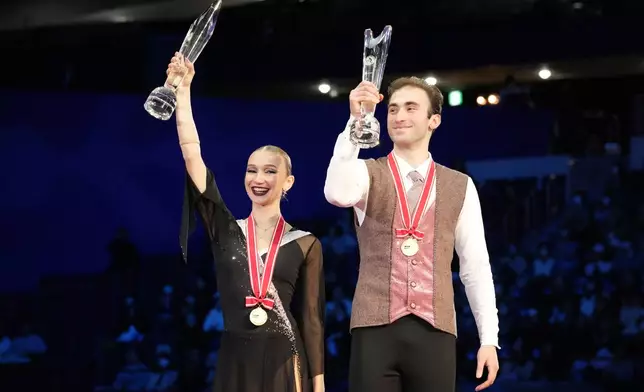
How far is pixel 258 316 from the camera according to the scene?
8.92 ft

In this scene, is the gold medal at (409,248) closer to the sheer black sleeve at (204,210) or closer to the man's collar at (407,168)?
the man's collar at (407,168)

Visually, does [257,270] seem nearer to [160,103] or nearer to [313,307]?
[313,307]

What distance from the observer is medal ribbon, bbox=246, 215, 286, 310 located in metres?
2.73

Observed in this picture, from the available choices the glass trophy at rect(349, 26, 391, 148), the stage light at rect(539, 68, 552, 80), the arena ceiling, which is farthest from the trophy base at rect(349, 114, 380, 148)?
the stage light at rect(539, 68, 552, 80)

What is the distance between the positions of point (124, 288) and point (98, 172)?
663 mm

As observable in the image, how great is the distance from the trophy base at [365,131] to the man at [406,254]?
0.02 m

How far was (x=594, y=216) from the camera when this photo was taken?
5.23 meters

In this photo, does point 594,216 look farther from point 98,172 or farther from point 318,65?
point 98,172

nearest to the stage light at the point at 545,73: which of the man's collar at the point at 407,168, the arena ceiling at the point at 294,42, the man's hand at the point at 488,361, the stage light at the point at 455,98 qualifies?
the arena ceiling at the point at 294,42

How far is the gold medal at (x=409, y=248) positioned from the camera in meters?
2.33

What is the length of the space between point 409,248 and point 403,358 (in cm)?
26

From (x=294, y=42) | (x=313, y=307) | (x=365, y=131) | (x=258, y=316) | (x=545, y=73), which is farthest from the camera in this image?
(x=294, y=42)

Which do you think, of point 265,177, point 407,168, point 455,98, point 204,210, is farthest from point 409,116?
point 455,98

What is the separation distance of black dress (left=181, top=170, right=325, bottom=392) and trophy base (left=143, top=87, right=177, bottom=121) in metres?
0.36
